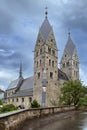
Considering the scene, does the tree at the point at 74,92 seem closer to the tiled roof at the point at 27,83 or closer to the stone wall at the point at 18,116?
the stone wall at the point at 18,116

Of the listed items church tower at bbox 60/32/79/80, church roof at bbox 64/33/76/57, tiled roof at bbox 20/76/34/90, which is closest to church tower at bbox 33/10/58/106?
church tower at bbox 60/32/79/80

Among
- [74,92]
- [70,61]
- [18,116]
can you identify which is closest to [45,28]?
[70,61]

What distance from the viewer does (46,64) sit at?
8181 centimetres

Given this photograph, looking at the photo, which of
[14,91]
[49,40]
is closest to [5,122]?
[49,40]

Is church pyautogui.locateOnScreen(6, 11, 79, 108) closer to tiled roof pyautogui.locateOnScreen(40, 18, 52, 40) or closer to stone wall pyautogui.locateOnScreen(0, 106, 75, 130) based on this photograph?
tiled roof pyautogui.locateOnScreen(40, 18, 52, 40)

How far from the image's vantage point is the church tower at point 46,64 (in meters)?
79.4

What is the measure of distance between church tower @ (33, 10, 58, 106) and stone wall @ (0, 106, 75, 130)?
48671 millimetres

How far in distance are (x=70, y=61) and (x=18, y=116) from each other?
88729 mm

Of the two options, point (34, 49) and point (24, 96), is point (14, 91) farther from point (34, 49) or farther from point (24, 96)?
point (34, 49)

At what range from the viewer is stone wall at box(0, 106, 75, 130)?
9.69 m

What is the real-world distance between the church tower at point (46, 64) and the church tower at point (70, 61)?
14.7 meters

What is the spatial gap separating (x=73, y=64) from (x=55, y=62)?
1798cm

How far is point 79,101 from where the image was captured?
52.3 metres

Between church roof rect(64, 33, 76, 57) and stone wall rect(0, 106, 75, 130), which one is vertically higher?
church roof rect(64, 33, 76, 57)
